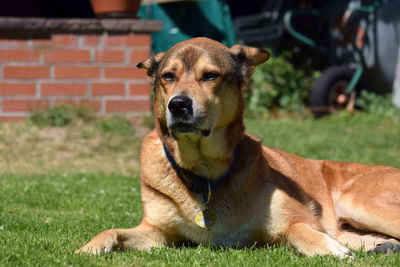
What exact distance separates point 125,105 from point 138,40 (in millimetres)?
899

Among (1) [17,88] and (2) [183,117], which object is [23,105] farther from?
(2) [183,117]

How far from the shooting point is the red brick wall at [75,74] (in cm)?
732

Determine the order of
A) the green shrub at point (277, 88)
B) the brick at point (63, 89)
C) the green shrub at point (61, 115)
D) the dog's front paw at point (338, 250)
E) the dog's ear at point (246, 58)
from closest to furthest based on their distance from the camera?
the dog's front paw at point (338, 250) → the dog's ear at point (246, 58) → the green shrub at point (61, 115) → the brick at point (63, 89) → the green shrub at point (277, 88)

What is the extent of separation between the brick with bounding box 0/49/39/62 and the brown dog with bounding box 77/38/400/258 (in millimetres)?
3925

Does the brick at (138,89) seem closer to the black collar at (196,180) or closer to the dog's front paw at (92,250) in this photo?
the black collar at (196,180)

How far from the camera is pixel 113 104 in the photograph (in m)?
7.46

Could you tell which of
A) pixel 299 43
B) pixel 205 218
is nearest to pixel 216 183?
pixel 205 218

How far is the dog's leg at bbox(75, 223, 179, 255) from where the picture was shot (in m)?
3.10

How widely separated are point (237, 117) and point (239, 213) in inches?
24.5

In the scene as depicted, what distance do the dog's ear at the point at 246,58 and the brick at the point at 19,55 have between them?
4.30m

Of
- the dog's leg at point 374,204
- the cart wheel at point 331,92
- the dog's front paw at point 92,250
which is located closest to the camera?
the dog's front paw at point 92,250

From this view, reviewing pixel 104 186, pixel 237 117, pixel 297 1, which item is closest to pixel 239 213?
pixel 237 117

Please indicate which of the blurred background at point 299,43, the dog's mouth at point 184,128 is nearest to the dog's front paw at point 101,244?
the dog's mouth at point 184,128

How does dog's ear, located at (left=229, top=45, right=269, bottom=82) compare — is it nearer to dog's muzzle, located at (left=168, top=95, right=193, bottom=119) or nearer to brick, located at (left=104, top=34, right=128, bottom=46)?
dog's muzzle, located at (left=168, top=95, right=193, bottom=119)
